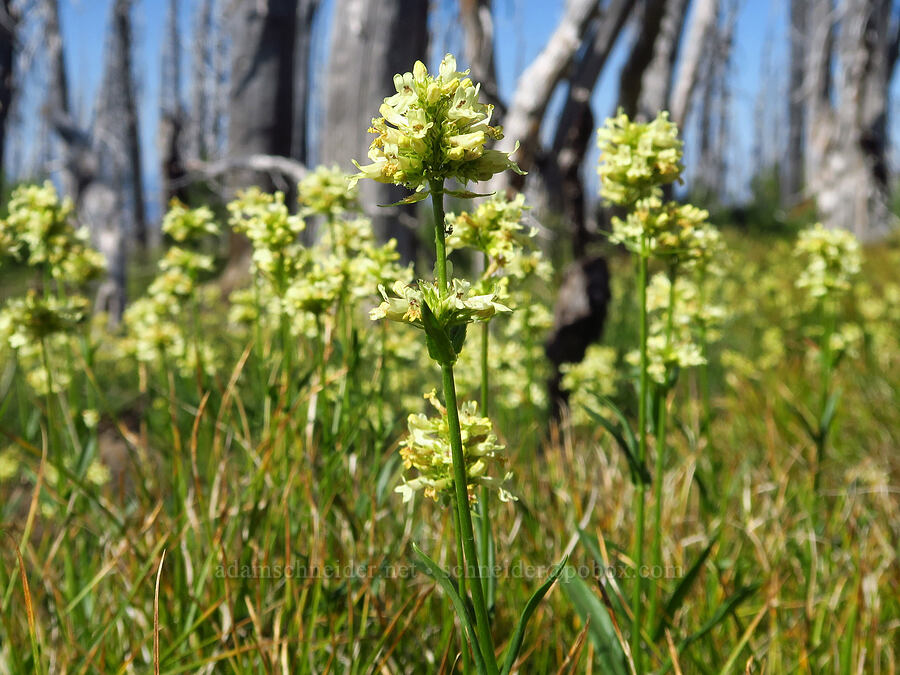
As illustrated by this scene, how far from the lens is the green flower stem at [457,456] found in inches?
35.1

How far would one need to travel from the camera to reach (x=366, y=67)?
492cm

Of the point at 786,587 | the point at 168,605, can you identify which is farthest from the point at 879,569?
the point at 168,605

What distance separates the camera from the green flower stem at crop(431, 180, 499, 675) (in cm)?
89

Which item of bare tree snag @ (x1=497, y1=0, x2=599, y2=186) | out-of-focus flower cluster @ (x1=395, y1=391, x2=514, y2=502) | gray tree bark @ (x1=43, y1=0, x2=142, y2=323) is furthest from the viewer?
gray tree bark @ (x1=43, y1=0, x2=142, y2=323)

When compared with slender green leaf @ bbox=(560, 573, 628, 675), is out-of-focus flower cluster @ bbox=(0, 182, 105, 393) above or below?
above

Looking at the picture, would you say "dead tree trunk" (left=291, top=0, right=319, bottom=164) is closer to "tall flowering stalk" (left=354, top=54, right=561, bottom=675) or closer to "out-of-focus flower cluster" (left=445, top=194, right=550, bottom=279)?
"out-of-focus flower cluster" (left=445, top=194, right=550, bottom=279)

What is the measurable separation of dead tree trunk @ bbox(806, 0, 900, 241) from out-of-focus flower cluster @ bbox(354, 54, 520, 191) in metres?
9.21

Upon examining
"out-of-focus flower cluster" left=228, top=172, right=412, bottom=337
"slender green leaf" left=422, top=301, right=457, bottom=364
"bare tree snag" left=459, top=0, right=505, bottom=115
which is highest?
"bare tree snag" left=459, top=0, right=505, bottom=115

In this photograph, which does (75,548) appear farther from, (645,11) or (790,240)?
(790,240)

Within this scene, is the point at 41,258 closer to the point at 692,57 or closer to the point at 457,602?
the point at 457,602

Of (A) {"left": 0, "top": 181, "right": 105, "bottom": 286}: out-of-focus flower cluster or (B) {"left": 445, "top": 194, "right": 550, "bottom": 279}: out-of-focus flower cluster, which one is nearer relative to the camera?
(B) {"left": 445, "top": 194, "right": 550, "bottom": 279}: out-of-focus flower cluster

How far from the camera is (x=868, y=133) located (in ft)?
28.8

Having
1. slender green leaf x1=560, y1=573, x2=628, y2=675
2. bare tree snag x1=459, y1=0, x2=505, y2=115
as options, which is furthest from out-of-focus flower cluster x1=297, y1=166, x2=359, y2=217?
bare tree snag x1=459, y1=0, x2=505, y2=115

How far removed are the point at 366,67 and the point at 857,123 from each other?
6659mm
